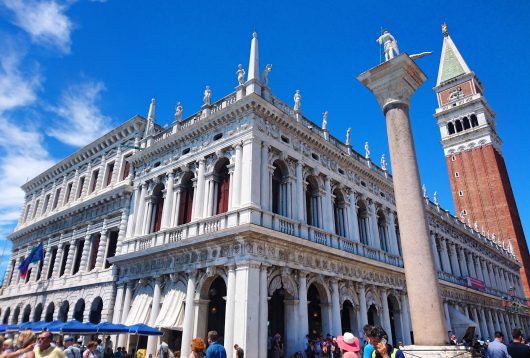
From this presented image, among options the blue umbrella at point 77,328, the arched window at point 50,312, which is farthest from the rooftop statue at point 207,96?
the arched window at point 50,312

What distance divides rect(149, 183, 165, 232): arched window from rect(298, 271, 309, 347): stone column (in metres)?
9.11

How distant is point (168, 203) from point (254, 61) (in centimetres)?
880

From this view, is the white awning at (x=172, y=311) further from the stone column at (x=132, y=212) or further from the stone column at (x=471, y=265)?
the stone column at (x=471, y=265)

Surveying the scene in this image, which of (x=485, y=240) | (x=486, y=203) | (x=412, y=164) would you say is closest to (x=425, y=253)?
(x=412, y=164)

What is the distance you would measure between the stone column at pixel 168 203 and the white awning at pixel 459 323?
22283mm

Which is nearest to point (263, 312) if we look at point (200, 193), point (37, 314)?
point (200, 193)

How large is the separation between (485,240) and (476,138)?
66.1ft

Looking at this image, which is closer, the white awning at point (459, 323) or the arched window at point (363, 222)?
the arched window at point (363, 222)

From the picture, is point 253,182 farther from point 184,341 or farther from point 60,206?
point 60,206

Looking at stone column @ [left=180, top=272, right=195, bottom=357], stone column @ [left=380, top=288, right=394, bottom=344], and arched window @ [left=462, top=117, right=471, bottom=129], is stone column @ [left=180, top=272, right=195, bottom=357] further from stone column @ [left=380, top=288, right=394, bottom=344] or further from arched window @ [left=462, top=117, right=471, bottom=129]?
arched window @ [left=462, top=117, right=471, bottom=129]

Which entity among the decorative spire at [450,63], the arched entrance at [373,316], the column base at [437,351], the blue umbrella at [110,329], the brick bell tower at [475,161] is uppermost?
the decorative spire at [450,63]

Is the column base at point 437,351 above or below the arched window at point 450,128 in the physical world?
below

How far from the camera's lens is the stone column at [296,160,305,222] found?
18072 mm

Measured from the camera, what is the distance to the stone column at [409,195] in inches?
319
